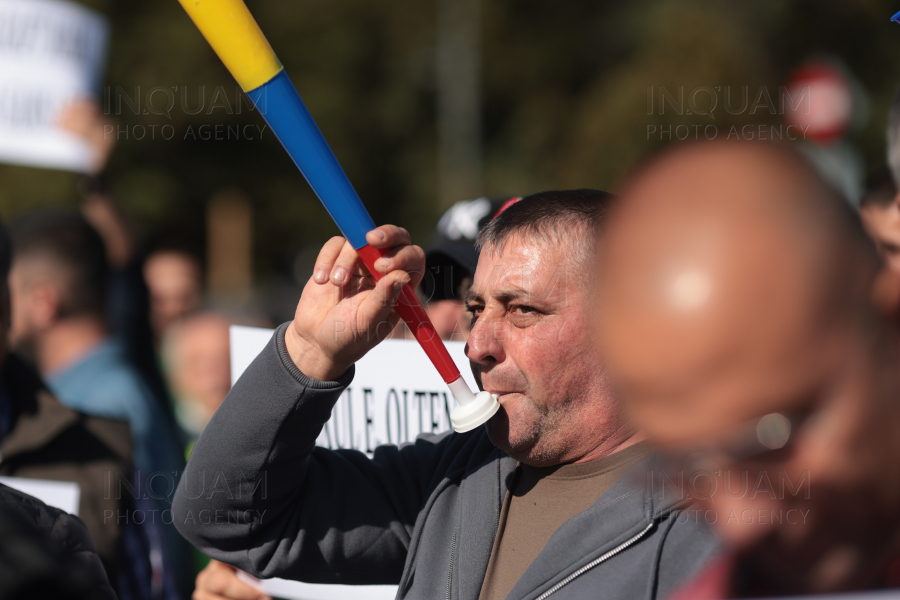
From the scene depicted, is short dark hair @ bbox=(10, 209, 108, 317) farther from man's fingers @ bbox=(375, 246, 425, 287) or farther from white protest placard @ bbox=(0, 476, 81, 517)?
man's fingers @ bbox=(375, 246, 425, 287)

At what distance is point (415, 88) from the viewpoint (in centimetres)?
2484

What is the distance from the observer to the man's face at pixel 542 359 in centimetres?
180

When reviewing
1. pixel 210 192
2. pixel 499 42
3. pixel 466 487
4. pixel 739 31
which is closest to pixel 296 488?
pixel 466 487

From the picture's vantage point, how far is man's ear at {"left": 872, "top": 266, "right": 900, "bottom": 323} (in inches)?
22.2

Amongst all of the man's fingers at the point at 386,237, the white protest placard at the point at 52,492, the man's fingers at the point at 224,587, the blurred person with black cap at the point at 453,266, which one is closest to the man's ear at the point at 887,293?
the man's fingers at the point at 386,237

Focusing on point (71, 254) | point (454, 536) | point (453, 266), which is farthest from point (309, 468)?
point (71, 254)

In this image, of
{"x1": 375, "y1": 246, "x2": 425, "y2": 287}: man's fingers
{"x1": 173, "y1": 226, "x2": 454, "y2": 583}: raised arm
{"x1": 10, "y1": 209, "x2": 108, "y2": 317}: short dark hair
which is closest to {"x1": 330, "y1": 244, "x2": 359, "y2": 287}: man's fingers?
{"x1": 173, "y1": 226, "x2": 454, "y2": 583}: raised arm

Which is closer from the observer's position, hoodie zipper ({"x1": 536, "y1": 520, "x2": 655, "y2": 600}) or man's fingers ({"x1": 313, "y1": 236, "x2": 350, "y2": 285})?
hoodie zipper ({"x1": 536, "y1": 520, "x2": 655, "y2": 600})

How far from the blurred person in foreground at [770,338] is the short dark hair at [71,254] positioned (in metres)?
3.63

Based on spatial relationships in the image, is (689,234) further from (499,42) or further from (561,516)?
(499,42)

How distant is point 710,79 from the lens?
14977 millimetres

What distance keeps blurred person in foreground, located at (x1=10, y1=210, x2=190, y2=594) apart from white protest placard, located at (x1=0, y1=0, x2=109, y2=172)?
459 mm

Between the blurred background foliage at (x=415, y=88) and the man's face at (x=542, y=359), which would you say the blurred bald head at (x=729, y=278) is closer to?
the man's face at (x=542, y=359)

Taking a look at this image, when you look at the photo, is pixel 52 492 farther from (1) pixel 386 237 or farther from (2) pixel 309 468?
(1) pixel 386 237
